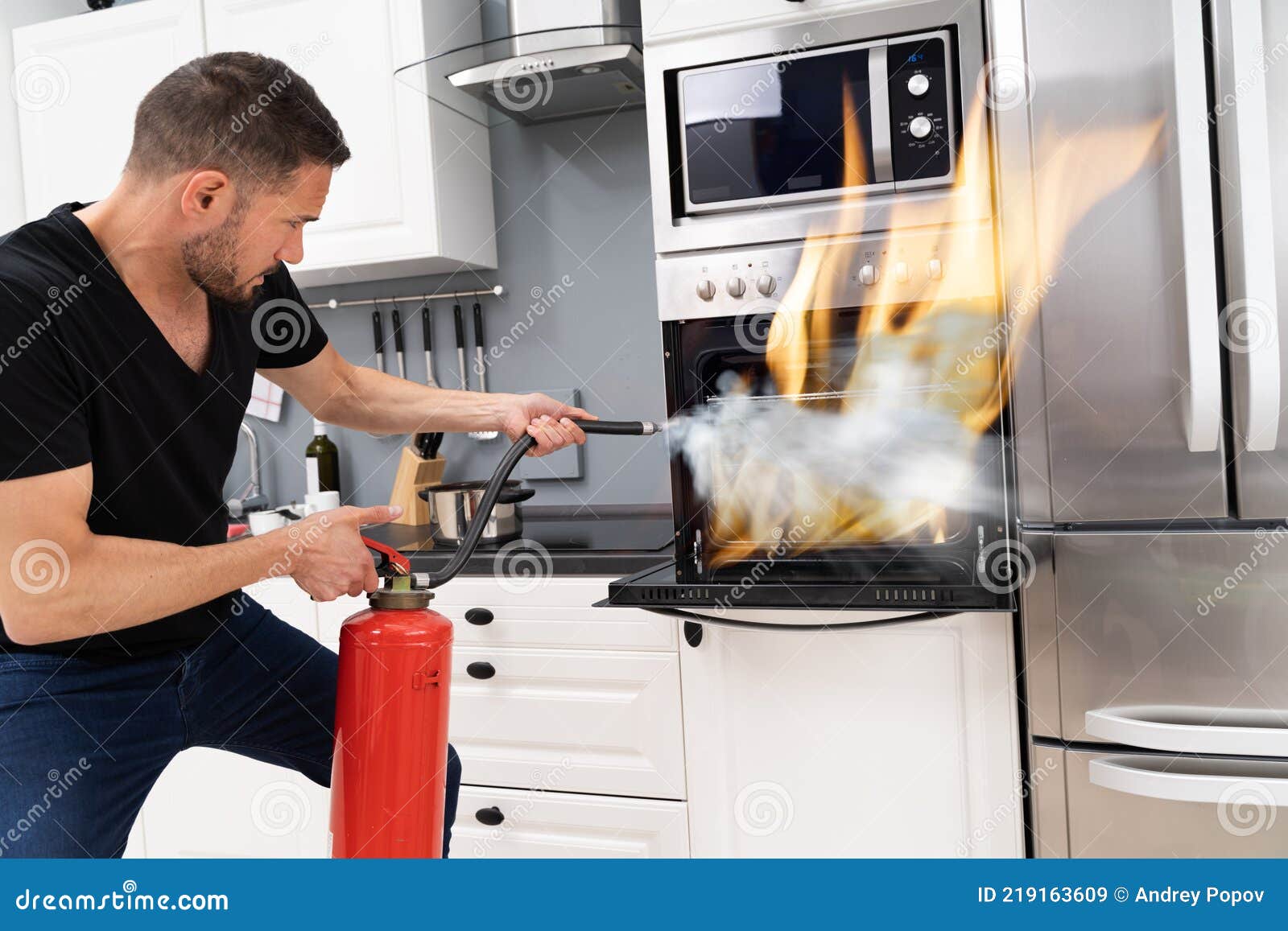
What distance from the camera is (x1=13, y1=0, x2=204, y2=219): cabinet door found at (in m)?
2.37

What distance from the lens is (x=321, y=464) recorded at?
2604 millimetres

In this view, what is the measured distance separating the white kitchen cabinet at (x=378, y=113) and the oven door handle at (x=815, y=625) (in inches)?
42.3

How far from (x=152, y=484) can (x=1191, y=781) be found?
4.95 ft

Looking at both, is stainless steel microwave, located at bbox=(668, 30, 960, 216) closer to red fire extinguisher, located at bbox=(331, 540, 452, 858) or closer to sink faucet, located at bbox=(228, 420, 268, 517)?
red fire extinguisher, located at bbox=(331, 540, 452, 858)

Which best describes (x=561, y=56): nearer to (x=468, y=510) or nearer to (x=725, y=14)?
(x=725, y=14)

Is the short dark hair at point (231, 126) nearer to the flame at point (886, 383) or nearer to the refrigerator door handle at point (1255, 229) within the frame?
the flame at point (886, 383)

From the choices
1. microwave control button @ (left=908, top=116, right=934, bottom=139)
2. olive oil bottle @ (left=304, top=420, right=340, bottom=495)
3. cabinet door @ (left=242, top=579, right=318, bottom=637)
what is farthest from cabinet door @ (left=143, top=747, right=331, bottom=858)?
microwave control button @ (left=908, top=116, right=934, bottom=139)

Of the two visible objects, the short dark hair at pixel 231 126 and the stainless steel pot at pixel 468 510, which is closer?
the short dark hair at pixel 231 126

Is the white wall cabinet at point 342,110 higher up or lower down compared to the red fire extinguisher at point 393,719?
higher up

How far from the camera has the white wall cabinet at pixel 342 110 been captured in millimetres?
2215

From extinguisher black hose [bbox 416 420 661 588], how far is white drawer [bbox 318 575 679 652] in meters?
0.35

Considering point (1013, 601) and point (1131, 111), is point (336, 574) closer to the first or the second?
point (1013, 601)

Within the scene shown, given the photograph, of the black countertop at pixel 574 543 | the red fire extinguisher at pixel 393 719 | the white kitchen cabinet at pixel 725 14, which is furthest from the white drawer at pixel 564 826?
the white kitchen cabinet at pixel 725 14
